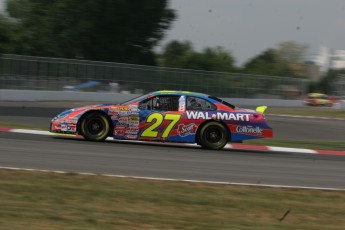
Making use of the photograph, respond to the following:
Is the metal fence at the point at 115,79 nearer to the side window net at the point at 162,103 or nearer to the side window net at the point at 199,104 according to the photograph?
the side window net at the point at 162,103

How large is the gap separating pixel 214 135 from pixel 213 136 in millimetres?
34

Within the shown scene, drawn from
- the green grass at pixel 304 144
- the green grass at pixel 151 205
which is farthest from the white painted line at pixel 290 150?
the green grass at pixel 151 205

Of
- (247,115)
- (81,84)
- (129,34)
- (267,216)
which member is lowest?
(267,216)

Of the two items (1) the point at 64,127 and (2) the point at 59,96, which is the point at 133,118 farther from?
(2) the point at 59,96

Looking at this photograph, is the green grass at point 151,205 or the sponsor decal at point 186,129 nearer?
the green grass at point 151,205

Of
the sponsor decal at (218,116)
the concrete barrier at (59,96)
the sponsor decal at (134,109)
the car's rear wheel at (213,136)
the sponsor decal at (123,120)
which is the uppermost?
the concrete barrier at (59,96)

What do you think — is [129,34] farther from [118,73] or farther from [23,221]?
[23,221]

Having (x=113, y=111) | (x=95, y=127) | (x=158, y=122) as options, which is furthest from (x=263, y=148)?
(x=95, y=127)

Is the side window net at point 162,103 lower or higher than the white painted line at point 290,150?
higher

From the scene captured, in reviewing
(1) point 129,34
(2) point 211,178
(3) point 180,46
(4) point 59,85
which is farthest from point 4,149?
(3) point 180,46

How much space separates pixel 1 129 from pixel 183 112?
5.15 m

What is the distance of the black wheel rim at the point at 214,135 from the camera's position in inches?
533

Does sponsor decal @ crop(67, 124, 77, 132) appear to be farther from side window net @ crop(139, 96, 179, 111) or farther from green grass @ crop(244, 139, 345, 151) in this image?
green grass @ crop(244, 139, 345, 151)

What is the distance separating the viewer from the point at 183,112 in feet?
43.8
